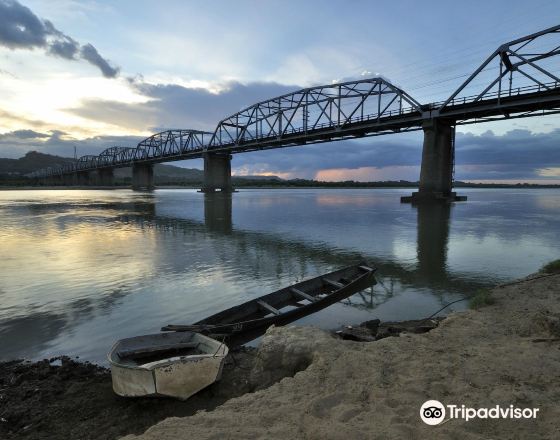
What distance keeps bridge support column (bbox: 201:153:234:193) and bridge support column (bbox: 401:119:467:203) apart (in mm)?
73803

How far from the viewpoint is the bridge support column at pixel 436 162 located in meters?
64.2

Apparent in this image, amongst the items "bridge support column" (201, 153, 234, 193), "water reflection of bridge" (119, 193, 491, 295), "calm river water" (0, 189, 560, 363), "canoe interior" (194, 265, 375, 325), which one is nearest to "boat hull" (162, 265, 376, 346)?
"canoe interior" (194, 265, 375, 325)

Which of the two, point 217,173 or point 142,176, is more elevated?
point 142,176

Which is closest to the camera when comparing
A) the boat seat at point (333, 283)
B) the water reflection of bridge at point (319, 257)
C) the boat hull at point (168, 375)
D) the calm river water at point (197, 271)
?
the boat hull at point (168, 375)

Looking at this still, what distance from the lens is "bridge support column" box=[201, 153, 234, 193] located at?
12431 centimetres

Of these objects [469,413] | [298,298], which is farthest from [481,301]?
[469,413]

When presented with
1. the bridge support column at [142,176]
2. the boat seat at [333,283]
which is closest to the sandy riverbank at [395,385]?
the boat seat at [333,283]

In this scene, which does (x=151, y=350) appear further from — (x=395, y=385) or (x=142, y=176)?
(x=142, y=176)

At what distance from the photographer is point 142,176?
180 meters

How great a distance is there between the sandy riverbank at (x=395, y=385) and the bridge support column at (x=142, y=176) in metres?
182

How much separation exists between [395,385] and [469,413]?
3.79ft

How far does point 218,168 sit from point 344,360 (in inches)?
5013

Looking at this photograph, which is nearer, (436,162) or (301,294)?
(301,294)

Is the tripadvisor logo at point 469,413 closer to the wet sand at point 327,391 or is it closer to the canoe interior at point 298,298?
the wet sand at point 327,391
